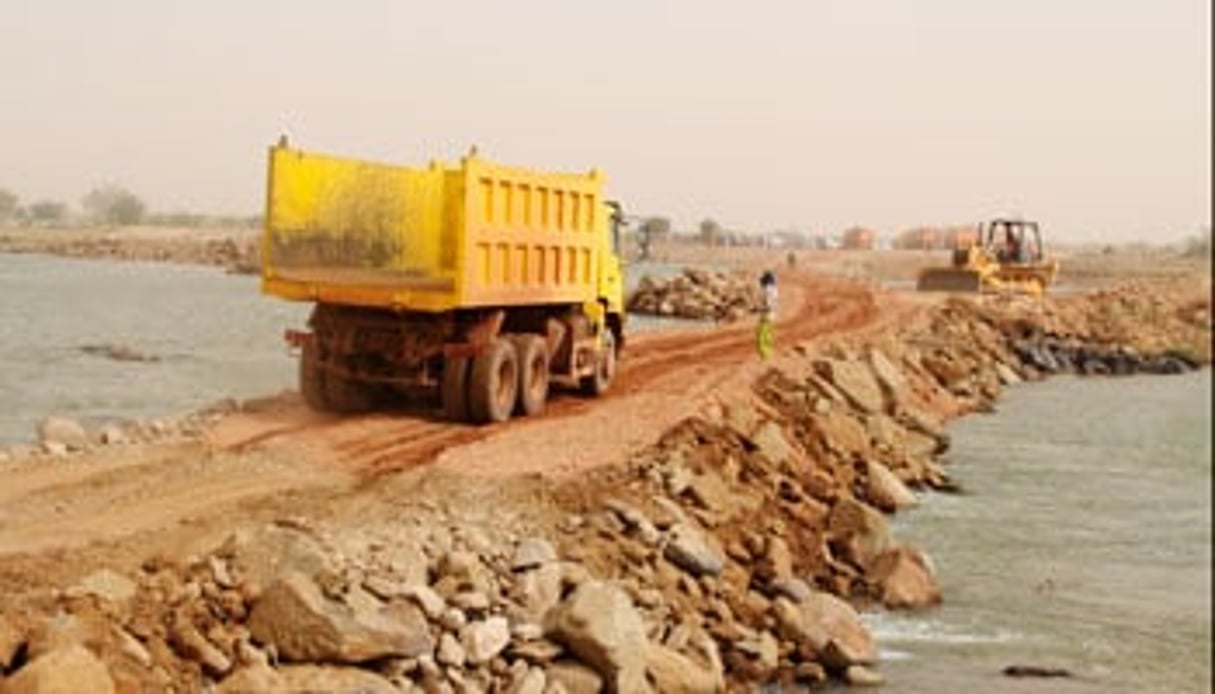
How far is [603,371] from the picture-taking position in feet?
68.7

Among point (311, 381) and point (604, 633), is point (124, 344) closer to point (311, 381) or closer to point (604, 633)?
point (311, 381)

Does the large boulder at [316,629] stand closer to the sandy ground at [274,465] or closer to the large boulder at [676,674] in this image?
the sandy ground at [274,465]

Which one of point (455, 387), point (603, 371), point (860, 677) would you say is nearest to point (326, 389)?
point (455, 387)

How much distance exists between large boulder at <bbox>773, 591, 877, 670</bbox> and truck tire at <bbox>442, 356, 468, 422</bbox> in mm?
5007

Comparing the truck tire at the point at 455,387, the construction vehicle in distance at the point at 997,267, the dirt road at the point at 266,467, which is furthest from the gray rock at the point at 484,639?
the construction vehicle in distance at the point at 997,267

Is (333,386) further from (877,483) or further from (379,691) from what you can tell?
(379,691)

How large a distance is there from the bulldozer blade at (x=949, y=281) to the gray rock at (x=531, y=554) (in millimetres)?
42455

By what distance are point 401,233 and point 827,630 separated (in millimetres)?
6631

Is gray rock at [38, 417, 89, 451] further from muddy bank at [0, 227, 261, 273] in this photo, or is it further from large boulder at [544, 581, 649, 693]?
muddy bank at [0, 227, 261, 273]

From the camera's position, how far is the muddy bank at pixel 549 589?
9.28 m

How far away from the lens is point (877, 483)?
20.4 m

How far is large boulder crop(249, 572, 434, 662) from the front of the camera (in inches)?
378

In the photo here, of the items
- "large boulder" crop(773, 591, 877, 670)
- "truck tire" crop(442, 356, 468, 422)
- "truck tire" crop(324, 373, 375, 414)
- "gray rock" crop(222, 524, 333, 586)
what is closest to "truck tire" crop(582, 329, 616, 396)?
"truck tire" crop(442, 356, 468, 422)

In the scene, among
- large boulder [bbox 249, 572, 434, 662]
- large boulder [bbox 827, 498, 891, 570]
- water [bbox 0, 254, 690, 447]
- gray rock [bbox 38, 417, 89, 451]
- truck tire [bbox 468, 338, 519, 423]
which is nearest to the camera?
large boulder [bbox 249, 572, 434, 662]
